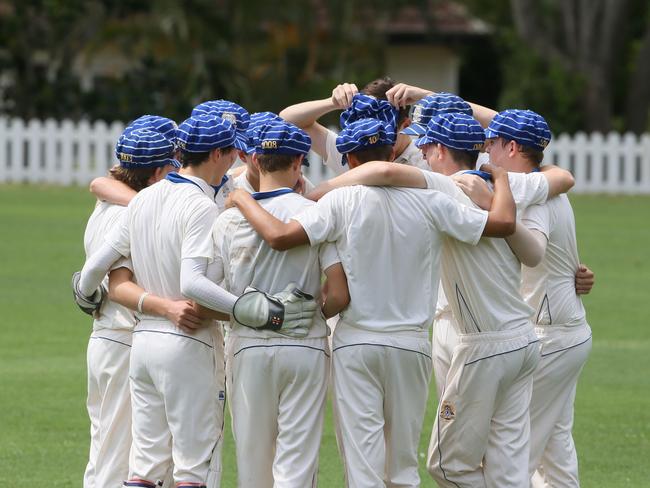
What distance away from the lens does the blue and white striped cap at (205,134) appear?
6.72 metres

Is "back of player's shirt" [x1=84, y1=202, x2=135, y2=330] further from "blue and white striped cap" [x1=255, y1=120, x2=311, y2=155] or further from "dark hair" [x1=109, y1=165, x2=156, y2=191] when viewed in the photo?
"blue and white striped cap" [x1=255, y1=120, x2=311, y2=155]

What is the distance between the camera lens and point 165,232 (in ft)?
22.1

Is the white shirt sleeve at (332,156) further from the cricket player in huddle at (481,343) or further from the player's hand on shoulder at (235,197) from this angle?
the player's hand on shoulder at (235,197)

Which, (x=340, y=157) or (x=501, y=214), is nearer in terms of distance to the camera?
(x=501, y=214)

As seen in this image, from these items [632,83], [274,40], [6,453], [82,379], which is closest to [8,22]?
[274,40]

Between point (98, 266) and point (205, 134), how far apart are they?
0.95 m

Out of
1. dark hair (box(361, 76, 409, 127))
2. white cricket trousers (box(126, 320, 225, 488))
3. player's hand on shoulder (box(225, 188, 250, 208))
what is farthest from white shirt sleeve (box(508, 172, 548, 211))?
white cricket trousers (box(126, 320, 225, 488))

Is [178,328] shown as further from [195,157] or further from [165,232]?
[195,157]

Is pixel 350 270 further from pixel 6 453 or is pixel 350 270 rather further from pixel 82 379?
pixel 82 379

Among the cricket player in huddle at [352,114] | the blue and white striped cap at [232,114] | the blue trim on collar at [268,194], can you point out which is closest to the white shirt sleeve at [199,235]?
the blue trim on collar at [268,194]

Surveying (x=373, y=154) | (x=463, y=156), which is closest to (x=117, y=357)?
(x=373, y=154)

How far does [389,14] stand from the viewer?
4344 centimetres

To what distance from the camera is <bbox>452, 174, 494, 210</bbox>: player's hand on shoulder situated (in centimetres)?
686

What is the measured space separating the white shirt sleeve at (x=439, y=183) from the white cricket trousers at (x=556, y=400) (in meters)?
1.21
